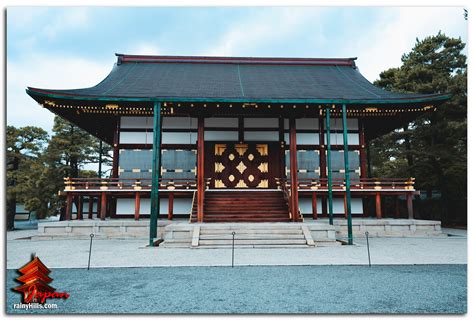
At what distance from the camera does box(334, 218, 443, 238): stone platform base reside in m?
13.3

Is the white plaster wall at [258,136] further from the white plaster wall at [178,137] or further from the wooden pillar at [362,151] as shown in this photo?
the wooden pillar at [362,151]

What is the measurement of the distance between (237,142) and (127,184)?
605cm

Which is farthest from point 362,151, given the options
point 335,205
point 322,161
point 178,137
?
point 178,137

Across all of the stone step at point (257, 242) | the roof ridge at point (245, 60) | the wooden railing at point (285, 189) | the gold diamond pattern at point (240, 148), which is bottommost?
the stone step at point (257, 242)

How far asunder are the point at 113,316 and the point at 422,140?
20.8m

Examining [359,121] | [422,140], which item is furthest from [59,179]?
[422,140]

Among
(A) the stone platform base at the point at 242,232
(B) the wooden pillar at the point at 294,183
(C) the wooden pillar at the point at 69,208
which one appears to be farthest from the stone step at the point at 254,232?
(C) the wooden pillar at the point at 69,208

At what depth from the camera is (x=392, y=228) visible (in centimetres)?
1342

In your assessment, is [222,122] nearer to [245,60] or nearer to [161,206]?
[161,206]

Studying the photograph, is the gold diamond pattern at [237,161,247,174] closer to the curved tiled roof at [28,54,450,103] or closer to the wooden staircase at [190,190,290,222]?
the wooden staircase at [190,190,290,222]

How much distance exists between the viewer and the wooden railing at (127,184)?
14070mm

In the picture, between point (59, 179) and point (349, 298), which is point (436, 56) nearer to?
point (349, 298)

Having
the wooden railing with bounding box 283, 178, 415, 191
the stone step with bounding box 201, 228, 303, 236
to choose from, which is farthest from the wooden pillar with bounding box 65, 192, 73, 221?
the wooden railing with bounding box 283, 178, 415, 191

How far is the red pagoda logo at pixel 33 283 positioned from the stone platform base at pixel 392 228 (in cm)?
1158
